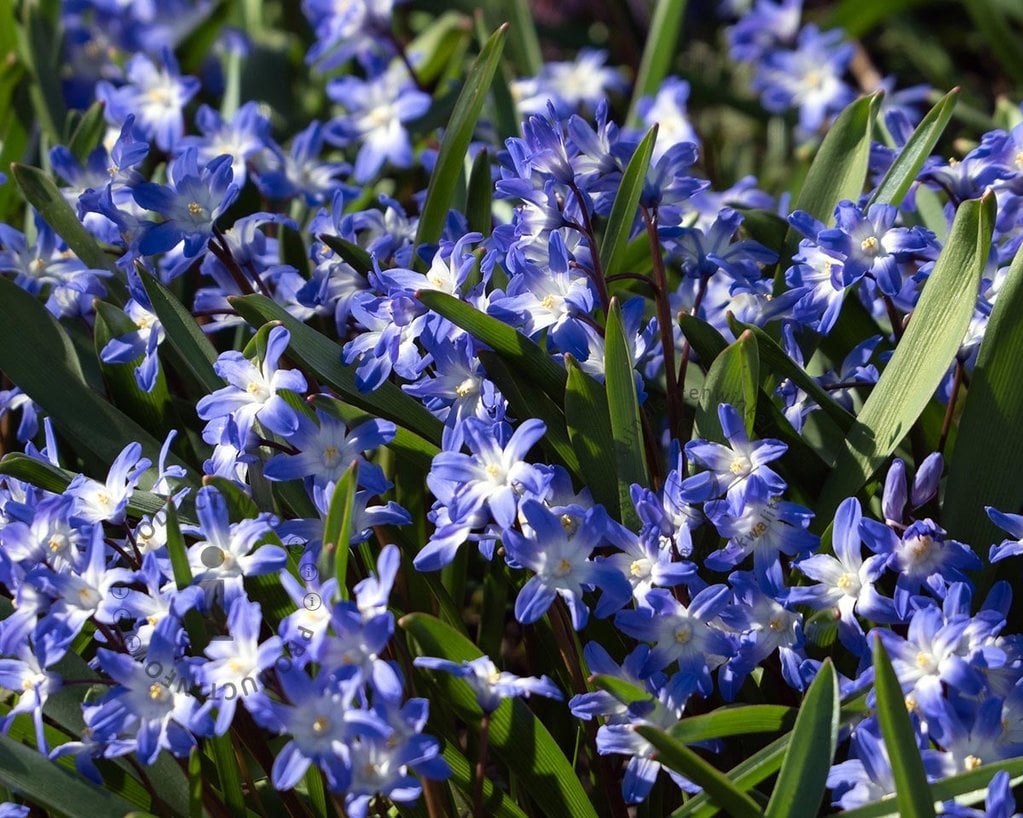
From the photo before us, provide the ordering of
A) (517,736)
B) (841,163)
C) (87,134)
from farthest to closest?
(87,134), (841,163), (517,736)

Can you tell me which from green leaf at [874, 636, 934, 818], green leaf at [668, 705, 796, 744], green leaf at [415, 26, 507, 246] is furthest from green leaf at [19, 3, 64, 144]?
green leaf at [874, 636, 934, 818]

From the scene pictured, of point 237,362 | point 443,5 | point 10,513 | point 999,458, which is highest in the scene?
point 443,5

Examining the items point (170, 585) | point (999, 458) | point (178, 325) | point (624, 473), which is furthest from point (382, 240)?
point (999, 458)

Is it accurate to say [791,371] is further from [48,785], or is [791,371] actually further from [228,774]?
[48,785]

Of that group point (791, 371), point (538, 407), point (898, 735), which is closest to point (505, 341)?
point (538, 407)

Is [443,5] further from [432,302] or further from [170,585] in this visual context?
[170,585]

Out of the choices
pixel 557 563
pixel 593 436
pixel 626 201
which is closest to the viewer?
pixel 557 563

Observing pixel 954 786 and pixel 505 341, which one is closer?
pixel 954 786

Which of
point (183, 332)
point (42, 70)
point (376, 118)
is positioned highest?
point (42, 70)
